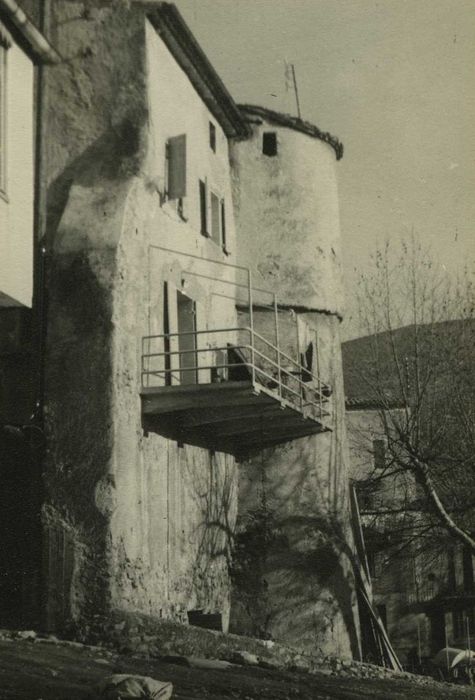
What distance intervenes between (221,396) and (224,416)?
4.93 feet

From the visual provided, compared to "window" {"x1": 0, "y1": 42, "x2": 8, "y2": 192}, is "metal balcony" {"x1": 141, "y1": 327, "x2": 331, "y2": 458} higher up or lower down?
lower down

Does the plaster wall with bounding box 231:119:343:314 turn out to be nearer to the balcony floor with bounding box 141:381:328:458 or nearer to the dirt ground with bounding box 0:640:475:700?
the balcony floor with bounding box 141:381:328:458

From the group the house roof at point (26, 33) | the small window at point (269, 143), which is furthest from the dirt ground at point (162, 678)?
the small window at point (269, 143)

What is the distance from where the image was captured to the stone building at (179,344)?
47.6ft

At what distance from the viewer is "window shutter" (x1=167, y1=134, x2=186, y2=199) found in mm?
17000

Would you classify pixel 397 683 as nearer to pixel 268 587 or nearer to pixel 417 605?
pixel 268 587

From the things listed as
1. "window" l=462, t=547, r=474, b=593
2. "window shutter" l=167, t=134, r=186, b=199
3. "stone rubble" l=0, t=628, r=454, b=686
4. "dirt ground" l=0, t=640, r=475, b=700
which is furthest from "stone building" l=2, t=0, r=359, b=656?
"window" l=462, t=547, r=474, b=593

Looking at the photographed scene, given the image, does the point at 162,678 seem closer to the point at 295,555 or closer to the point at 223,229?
the point at 295,555

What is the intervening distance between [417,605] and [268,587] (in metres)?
25.4

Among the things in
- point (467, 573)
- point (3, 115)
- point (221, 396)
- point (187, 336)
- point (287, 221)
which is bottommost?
point (467, 573)

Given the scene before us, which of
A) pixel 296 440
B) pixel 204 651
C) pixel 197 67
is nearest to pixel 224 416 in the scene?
pixel 204 651

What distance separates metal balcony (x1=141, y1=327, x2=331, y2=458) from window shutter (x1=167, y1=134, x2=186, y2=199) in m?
2.50

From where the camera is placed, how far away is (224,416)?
55.9 feet

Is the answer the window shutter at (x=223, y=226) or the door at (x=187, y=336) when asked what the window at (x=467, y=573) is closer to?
the window shutter at (x=223, y=226)
